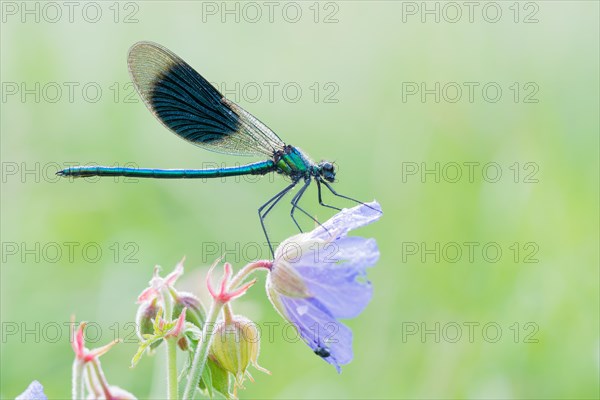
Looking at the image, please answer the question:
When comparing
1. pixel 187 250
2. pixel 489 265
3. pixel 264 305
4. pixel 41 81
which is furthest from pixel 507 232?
pixel 41 81

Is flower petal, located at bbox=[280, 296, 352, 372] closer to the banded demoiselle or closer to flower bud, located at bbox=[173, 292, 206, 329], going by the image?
flower bud, located at bbox=[173, 292, 206, 329]

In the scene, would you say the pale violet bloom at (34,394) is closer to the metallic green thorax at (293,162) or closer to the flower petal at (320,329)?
the flower petal at (320,329)

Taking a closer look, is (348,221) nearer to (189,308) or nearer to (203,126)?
(189,308)

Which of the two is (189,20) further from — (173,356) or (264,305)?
(173,356)

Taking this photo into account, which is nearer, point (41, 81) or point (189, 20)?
point (41, 81)

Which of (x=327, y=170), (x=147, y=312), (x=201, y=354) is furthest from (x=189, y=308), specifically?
(x=327, y=170)

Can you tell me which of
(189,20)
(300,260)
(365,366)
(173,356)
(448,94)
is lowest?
(365,366)

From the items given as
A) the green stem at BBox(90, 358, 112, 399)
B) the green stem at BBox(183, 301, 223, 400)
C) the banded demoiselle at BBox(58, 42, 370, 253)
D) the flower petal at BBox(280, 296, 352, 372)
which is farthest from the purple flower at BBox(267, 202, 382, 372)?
the banded demoiselle at BBox(58, 42, 370, 253)
